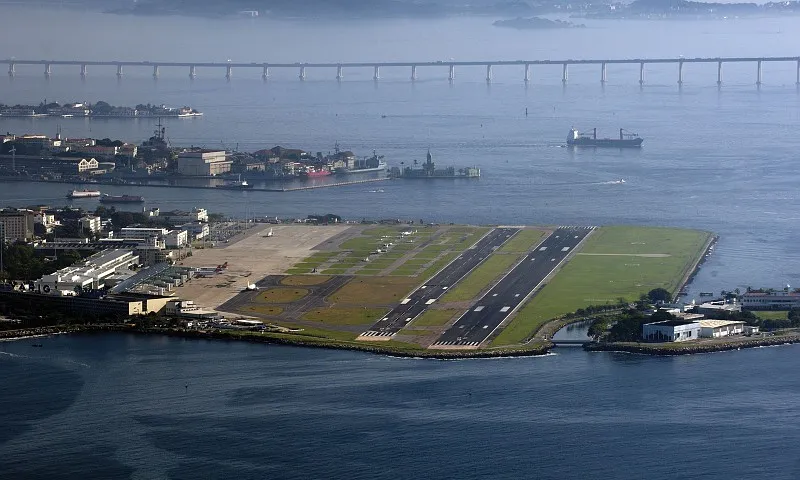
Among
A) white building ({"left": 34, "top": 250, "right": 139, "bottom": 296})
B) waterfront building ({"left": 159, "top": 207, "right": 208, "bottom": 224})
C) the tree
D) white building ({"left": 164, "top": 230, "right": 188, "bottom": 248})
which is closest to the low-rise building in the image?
the tree

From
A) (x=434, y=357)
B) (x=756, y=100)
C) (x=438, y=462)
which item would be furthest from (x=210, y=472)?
(x=756, y=100)

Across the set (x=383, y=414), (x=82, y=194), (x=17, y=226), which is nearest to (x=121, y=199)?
(x=82, y=194)

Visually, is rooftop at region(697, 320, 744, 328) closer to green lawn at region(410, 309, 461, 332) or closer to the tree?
the tree

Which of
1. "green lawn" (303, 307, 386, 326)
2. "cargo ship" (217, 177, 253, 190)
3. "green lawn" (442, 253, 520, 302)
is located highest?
"cargo ship" (217, 177, 253, 190)

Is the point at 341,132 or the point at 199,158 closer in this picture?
the point at 199,158

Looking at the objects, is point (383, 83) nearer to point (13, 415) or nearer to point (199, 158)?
point (199, 158)

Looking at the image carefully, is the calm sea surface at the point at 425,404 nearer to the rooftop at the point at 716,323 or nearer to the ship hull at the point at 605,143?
the rooftop at the point at 716,323
